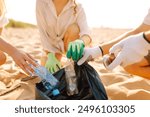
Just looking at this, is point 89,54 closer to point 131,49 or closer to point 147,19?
point 131,49

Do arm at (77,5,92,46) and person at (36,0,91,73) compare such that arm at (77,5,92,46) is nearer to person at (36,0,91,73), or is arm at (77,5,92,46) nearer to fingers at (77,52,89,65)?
person at (36,0,91,73)

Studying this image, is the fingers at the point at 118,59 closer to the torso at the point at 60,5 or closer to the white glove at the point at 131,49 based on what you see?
the white glove at the point at 131,49

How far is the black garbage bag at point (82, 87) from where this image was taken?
7.98 feet

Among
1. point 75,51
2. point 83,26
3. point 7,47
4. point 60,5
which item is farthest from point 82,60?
point 60,5

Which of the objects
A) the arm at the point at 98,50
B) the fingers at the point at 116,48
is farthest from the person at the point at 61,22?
the fingers at the point at 116,48

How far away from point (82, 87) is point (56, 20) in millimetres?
1076

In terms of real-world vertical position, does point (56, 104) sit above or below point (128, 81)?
above

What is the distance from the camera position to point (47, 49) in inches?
138

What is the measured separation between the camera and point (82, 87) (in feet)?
8.18

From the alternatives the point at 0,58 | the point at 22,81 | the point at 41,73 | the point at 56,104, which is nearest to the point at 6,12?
the point at 0,58

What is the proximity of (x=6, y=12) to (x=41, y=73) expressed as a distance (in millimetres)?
1119

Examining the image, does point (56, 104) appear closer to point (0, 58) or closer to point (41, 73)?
point (41, 73)

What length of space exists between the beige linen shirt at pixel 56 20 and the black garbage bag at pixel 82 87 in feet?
2.87

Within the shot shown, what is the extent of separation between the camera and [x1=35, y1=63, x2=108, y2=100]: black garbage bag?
7.98 feet
